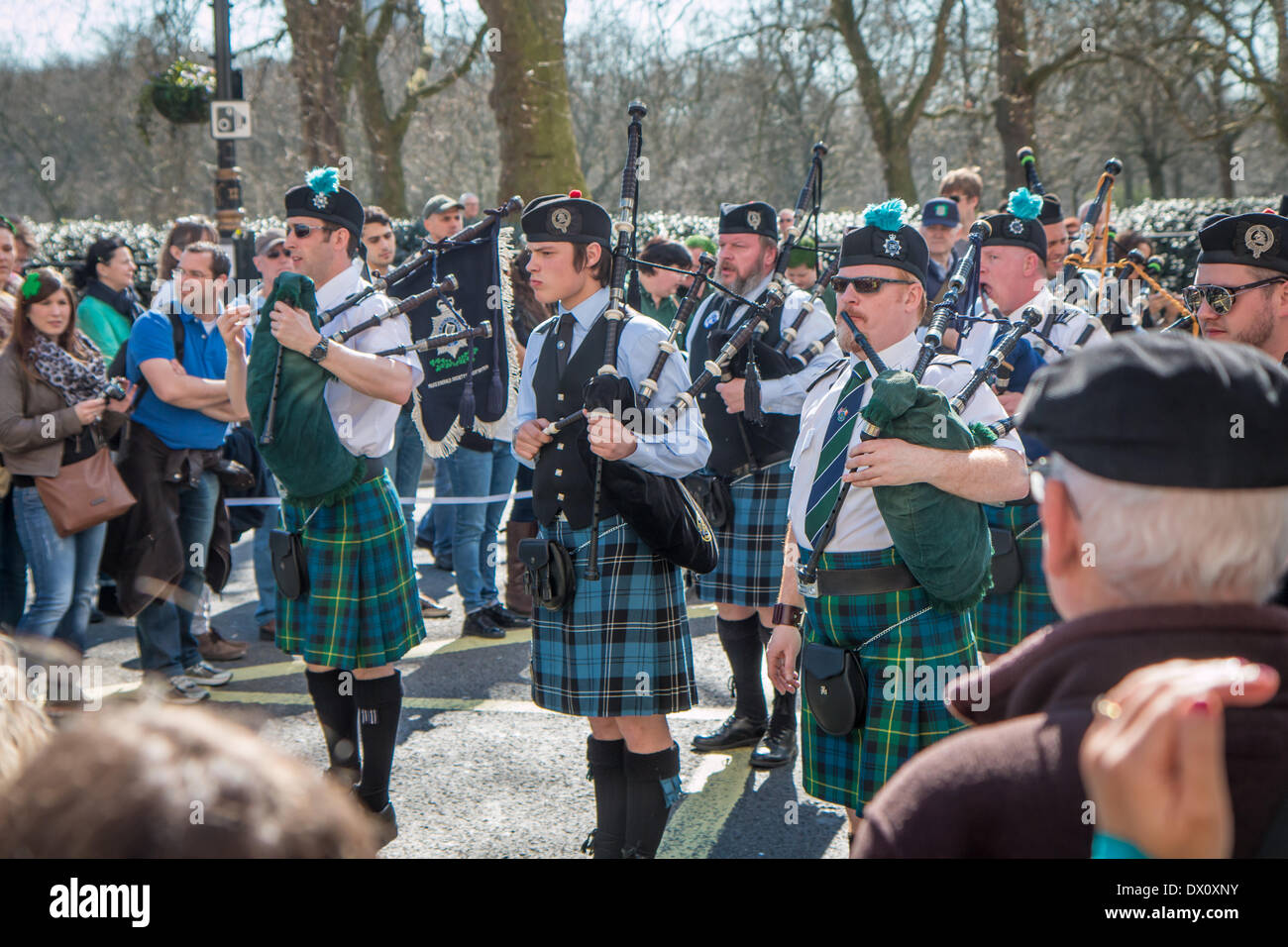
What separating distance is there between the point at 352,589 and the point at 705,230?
1126 cm

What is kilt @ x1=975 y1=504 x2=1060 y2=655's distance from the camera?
3.73m

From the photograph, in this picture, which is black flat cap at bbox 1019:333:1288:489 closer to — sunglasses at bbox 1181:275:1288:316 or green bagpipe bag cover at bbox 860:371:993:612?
green bagpipe bag cover at bbox 860:371:993:612

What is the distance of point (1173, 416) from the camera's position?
3.77ft

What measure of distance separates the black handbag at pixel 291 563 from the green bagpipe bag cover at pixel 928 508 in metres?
1.88

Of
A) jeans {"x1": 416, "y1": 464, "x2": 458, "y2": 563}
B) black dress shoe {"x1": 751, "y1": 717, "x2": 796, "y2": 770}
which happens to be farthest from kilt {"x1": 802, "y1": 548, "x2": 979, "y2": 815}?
jeans {"x1": 416, "y1": 464, "x2": 458, "y2": 563}

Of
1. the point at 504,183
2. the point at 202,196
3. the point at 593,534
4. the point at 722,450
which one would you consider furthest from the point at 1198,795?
the point at 202,196

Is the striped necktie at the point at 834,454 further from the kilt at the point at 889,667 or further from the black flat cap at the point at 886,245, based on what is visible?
the black flat cap at the point at 886,245

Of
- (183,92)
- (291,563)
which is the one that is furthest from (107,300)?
(183,92)

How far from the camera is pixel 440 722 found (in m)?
4.73

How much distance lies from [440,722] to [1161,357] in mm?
3922

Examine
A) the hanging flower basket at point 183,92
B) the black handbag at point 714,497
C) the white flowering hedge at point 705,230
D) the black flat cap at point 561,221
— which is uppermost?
the hanging flower basket at point 183,92

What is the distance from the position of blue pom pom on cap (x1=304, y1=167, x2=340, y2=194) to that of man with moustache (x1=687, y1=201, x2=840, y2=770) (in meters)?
1.47

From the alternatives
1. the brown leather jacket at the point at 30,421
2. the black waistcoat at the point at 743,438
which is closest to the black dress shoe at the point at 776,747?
the black waistcoat at the point at 743,438

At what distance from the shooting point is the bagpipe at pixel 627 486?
10.1ft
